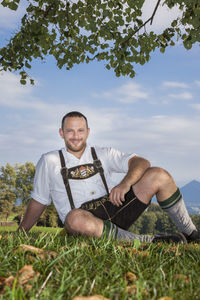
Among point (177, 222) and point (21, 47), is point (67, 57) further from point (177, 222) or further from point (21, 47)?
point (177, 222)

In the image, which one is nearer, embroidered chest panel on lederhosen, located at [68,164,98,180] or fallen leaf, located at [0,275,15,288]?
fallen leaf, located at [0,275,15,288]

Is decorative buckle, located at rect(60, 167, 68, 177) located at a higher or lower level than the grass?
higher

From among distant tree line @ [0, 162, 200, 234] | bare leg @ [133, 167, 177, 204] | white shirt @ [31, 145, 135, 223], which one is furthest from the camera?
distant tree line @ [0, 162, 200, 234]

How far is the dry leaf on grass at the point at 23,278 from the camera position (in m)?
2.38

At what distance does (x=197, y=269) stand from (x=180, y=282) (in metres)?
0.49

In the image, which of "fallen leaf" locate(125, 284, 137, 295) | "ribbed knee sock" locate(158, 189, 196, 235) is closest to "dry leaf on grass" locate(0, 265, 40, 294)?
"fallen leaf" locate(125, 284, 137, 295)

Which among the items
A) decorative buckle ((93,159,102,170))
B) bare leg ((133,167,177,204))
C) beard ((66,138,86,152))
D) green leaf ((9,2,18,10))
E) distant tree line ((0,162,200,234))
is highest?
green leaf ((9,2,18,10))

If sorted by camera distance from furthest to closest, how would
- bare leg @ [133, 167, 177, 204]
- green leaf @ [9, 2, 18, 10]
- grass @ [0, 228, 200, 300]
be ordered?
green leaf @ [9, 2, 18, 10] → bare leg @ [133, 167, 177, 204] → grass @ [0, 228, 200, 300]

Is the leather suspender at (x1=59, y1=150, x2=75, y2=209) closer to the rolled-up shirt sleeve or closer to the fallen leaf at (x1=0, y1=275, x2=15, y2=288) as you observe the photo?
the rolled-up shirt sleeve

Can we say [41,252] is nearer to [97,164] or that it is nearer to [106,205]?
[106,205]

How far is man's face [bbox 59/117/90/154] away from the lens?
557 cm

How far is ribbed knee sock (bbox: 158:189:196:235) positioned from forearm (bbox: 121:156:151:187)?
0.65 meters

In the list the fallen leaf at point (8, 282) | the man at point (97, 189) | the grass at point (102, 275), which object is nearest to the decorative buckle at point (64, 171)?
the man at point (97, 189)

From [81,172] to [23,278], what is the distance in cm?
303
